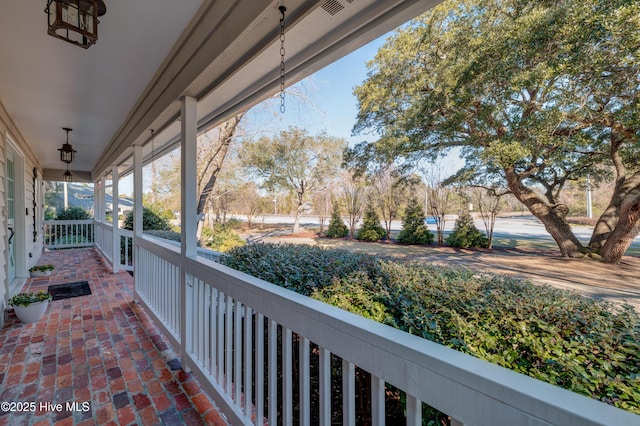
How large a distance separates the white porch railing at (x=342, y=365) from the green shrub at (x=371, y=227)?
1.90 ft

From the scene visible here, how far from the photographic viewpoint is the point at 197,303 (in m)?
2.25

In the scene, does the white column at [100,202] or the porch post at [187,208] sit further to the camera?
the white column at [100,202]

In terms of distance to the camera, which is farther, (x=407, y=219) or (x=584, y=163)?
(x=407, y=219)

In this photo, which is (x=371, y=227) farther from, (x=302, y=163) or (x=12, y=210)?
(x=12, y=210)

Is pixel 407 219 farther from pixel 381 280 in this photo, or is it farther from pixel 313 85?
pixel 313 85

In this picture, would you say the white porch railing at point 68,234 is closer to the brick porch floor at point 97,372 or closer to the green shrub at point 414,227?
the brick porch floor at point 97,372

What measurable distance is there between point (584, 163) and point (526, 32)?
50cm

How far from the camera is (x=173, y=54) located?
2293mm

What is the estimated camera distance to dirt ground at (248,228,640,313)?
847mm

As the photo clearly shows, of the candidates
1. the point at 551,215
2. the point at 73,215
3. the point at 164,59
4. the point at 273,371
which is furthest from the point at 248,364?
the point at 73,215

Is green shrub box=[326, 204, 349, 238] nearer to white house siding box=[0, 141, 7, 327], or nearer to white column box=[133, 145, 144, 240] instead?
white column box=[133, 145, 144, 240]

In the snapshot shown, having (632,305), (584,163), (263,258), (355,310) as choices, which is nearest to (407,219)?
(355,310)

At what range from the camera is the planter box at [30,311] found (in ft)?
10.3

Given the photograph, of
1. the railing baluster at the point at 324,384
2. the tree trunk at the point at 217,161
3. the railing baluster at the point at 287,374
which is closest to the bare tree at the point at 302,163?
the railing baluster at the point at 287,374
